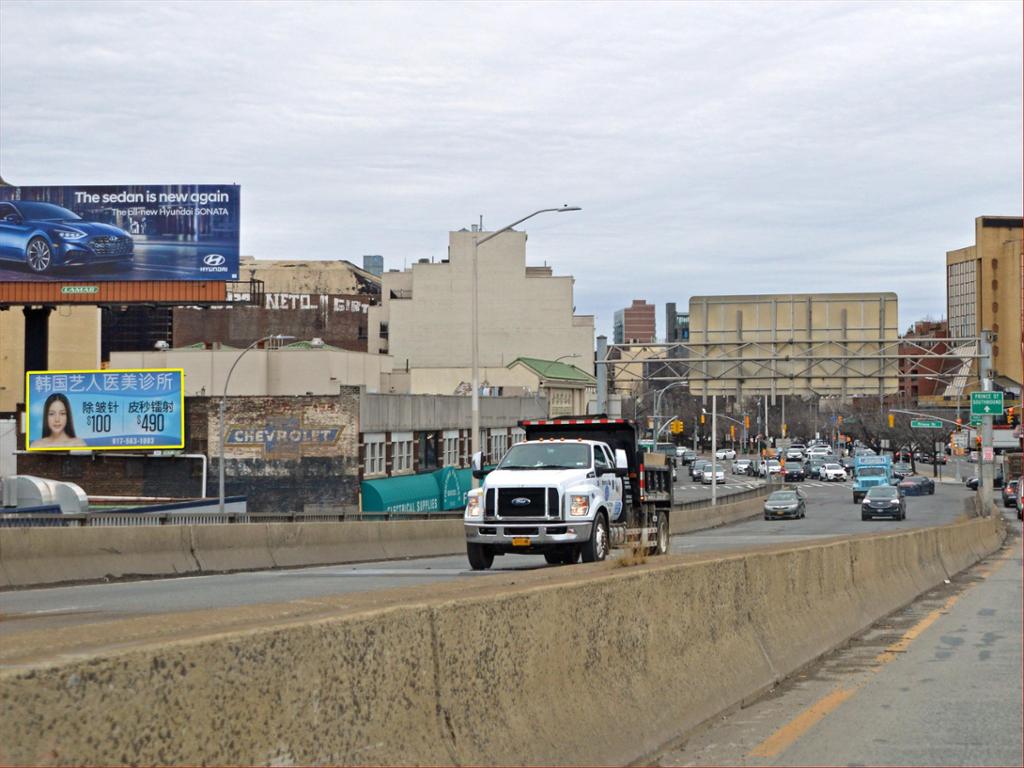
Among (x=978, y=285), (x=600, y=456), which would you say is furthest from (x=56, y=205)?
(x=978, y=285)

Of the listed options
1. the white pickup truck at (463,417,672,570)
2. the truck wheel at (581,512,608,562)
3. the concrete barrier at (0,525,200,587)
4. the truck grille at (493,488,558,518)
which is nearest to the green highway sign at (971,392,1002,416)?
the white pickup truck at (463,417,672,570)

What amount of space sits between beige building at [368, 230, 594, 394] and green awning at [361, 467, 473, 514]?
153ft

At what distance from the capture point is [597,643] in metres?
7.50

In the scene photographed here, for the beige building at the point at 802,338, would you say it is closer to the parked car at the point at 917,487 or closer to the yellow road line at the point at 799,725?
the parked car at the point at 917,487

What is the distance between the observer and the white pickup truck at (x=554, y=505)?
65.5 ft

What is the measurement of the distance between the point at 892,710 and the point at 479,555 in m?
11.8

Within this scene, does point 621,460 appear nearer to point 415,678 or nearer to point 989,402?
point 415,678

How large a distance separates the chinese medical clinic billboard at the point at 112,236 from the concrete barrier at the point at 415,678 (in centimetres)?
5426

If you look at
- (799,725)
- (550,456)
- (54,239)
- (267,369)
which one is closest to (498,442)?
(267,369)

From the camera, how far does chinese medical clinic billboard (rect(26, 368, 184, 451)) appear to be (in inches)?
2404

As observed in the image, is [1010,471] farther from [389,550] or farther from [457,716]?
[457,716]

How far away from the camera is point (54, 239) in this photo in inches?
2422

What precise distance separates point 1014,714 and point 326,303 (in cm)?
11294

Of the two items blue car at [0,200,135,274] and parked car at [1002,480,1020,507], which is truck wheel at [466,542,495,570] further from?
parked car at [1002,480,1020,507]
